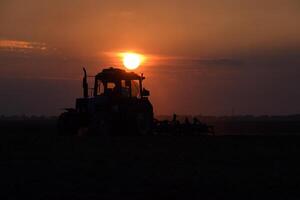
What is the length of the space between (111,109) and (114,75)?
150 cm

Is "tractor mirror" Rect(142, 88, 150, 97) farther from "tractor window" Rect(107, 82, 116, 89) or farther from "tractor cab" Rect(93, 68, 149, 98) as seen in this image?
"tractor window" Rect(107, 82, 116, 89)

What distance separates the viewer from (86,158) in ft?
63.3

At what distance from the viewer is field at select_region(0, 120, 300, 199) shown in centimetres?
1337

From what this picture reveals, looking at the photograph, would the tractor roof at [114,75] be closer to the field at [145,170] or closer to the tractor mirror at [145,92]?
the tractor mirror at [145,92]

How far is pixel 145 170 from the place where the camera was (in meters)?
16.4

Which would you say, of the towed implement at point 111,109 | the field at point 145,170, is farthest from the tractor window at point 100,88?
the field at point 145,170

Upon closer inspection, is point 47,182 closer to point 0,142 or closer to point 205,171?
point 205,171

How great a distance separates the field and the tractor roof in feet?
14.1

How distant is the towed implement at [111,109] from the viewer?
2892 cm

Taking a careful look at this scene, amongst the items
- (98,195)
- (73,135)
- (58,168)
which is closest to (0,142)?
(73,135)

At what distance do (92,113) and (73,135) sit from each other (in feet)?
4.29

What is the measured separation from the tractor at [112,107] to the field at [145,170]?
3754 mm

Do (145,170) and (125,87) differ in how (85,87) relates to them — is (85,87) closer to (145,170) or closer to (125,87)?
(125,87)

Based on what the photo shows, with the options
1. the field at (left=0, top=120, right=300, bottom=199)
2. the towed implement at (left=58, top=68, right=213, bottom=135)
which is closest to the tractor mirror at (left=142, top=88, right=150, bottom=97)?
the towed implement at (left=58, top=68, right=213, bottom=135)
